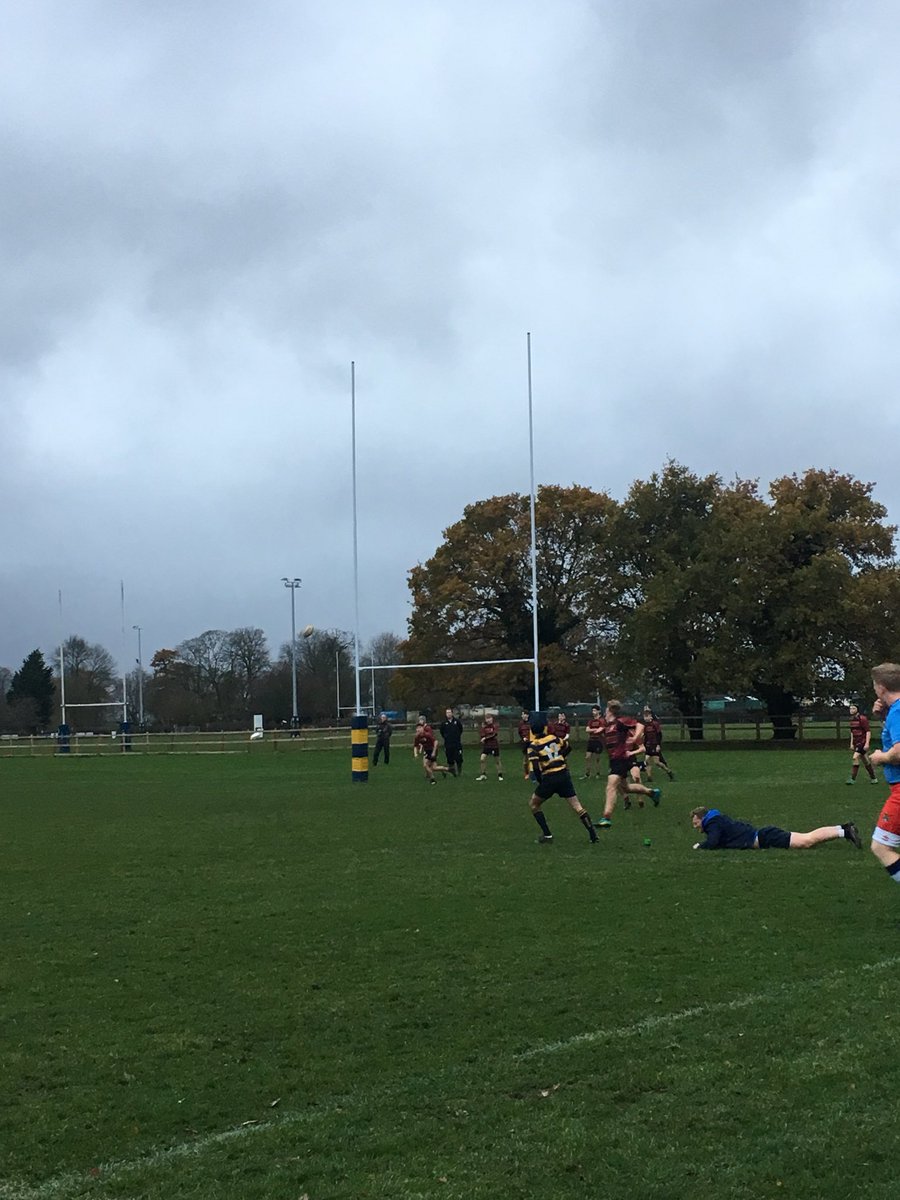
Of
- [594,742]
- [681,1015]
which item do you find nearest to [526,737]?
[594,742]

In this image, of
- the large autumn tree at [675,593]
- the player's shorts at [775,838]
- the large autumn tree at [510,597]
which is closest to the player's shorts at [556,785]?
the player's shorts at [775,838]

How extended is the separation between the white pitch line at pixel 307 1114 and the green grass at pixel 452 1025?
21 mm

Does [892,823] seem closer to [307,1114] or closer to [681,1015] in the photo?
[681,1015]

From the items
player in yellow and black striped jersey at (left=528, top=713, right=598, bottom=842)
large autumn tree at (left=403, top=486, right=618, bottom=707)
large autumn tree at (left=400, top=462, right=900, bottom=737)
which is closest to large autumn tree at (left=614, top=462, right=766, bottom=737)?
large autumn tree at (left=400, top=462, right=900, bottom=737)

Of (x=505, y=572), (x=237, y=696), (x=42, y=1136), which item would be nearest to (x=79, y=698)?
(x=237, y=696)

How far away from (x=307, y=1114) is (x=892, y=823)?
5376 millimetres

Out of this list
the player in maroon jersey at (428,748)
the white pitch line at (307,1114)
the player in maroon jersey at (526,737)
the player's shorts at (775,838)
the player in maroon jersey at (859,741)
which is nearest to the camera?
the white pitch line at (307,1114)

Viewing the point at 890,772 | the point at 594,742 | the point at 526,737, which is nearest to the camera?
the point at 890,772

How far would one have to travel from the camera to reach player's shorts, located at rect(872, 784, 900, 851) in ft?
29.0

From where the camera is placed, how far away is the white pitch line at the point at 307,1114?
473cm

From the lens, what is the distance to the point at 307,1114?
5438mm

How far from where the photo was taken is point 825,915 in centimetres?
966

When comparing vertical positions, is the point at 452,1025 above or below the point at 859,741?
below

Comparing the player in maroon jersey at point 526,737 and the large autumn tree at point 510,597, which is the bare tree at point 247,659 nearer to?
the large autumn tree at point 510,597
